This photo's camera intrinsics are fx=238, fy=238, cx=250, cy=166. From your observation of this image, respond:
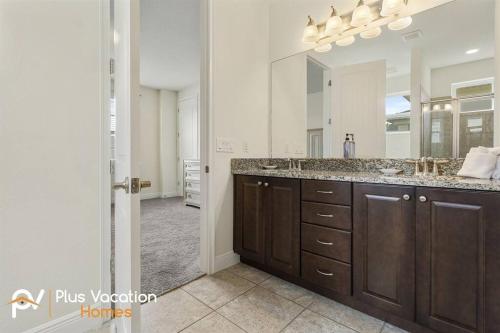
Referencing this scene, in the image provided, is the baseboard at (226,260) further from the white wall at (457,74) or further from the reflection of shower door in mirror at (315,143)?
the white wall at (457,74)

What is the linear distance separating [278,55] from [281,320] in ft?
7.67

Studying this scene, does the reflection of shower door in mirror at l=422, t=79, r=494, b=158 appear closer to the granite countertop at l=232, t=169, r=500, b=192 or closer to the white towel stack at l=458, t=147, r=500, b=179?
the white towel stack at l=458, t=147, r=500, b=179

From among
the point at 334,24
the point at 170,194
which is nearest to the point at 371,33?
the point at 334,24

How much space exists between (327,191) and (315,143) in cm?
81

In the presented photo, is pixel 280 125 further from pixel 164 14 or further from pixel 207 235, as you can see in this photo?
pixel 164 14

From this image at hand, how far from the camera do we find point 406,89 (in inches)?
69.9

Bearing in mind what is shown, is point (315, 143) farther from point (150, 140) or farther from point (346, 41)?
point (150, 140)

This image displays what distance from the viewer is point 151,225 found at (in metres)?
3.39

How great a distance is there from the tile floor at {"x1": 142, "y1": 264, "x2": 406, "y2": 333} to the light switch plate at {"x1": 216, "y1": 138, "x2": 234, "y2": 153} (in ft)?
3.56

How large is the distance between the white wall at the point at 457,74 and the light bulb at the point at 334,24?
816 mm

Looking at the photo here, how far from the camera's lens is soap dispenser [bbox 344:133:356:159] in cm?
204

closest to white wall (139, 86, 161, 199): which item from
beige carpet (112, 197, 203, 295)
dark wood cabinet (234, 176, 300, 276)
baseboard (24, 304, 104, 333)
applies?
beige carpet (112, 197, 203, 295)

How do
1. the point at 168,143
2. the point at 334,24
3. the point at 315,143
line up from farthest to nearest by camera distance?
the point at 168,143 < the point at 315,143 < the point at 334,24

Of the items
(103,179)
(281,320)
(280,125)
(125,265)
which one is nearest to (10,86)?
(103,179)
